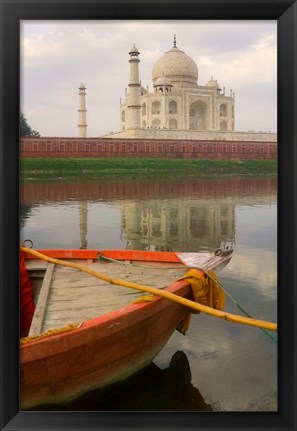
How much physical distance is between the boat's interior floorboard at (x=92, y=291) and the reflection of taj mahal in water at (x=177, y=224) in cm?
214

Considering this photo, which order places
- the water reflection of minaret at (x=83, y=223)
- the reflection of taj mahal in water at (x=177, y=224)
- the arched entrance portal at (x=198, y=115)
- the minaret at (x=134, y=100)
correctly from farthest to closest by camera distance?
the arched entrance portal at (x=198, y=115) → the minaret at (x=134, y=100) → the reflection of taj mahal in water at (x=177, y=224) → the water reflection of minaret at (x=83, y=223)

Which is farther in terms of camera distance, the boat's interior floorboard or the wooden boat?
the boat's interior floorboard

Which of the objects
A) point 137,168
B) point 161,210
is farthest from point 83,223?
point 137,168

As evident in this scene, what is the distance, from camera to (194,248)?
450 centimetres

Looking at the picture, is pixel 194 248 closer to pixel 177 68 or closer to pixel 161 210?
pixel 161 210

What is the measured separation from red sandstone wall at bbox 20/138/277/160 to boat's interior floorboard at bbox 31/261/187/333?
377 inches

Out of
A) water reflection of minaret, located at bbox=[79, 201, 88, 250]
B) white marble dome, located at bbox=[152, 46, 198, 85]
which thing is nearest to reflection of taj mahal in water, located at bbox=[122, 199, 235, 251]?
water reflection of minaret, located at bbox=[79, 201, 88, 250]

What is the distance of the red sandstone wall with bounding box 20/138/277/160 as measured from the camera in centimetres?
1209

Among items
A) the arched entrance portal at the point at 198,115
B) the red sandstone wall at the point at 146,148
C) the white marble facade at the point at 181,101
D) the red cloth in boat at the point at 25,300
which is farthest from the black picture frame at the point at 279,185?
the arched entrance portal at the point at 198,115

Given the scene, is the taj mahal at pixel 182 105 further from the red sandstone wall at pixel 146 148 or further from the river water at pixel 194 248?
the river water at pixel 194 248

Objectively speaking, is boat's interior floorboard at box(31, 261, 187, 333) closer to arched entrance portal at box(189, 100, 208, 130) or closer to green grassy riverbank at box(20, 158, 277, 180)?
green grassy riverbank at box(20, 158, 277, 180)

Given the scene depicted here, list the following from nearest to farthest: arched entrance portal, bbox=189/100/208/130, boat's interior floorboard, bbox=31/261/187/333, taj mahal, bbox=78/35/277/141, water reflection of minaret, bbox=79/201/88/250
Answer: boat's interior floorboard, bbox=31/261/187/333 → water reflection of minaret, bbox=79/201/88/250 → taj mahal, bbox=78/35/277/141 → arched entrance portal, bbox=189/100/208/130

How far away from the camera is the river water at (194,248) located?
192 centimetres

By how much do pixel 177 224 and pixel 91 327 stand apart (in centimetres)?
432
